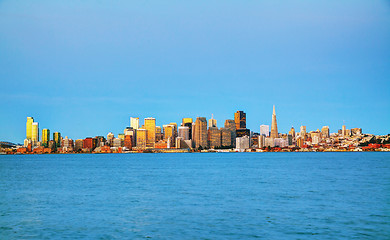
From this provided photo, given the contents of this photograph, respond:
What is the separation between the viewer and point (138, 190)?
4384 centimetres

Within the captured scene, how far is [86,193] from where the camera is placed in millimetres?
41438

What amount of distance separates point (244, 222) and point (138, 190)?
20400mm

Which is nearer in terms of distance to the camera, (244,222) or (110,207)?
(244,222)

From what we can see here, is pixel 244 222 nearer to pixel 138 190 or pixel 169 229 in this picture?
pixel 169 229

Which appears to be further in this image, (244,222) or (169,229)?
(244,222)

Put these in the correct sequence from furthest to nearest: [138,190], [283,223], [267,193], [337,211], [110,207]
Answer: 1. [138,190]
2. [267,193]
3. [110,207]
4. [337,211]
5. [283,223]

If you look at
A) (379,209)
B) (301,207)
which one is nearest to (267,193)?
(301,207)

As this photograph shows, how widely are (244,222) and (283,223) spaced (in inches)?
87.5

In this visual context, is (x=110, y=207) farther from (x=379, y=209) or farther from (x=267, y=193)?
(x=379, y=209)

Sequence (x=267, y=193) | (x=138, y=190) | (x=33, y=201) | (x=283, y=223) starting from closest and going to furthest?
(x=283, y=223), (x=33, y=201), (x=267, y=193), (x=138, y=190)

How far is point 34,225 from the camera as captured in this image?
2523cm

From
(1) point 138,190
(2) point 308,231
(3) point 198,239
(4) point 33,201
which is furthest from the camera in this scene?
(1) point 138,190

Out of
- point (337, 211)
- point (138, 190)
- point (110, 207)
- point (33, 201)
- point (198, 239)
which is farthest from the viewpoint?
point (138, 190)

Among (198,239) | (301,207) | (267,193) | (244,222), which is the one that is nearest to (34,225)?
(198,239)
